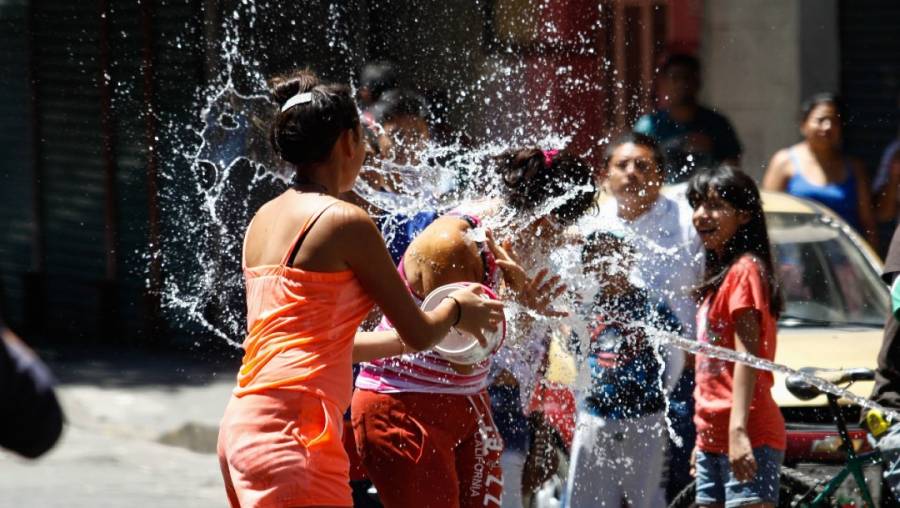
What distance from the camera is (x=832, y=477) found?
224 inches

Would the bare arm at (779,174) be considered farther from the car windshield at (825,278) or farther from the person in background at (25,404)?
the person in background at (25,404)

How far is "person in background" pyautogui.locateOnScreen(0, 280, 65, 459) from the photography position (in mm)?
2266

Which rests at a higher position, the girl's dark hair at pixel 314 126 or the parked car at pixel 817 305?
the girl's dark hair at pixel 314 126

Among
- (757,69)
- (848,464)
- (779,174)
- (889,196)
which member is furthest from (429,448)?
(757,69)

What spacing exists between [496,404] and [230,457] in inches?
94.1

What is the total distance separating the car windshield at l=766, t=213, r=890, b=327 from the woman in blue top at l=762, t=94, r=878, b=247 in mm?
1305

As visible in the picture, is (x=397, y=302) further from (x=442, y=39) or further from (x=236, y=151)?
(x=442, y=39)

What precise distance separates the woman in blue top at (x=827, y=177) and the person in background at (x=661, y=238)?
7.59ft

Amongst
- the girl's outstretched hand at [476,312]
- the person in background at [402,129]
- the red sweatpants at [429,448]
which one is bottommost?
the red sweatpants at [429,448]

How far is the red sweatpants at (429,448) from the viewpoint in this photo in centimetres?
443

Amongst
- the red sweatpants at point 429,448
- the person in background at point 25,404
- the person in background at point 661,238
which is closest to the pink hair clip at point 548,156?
the person in background at point 661,238

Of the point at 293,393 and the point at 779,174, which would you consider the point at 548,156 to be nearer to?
the point at 293,393

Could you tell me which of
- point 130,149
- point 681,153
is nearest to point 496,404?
point 681,153

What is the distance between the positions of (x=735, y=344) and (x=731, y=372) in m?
0.13
